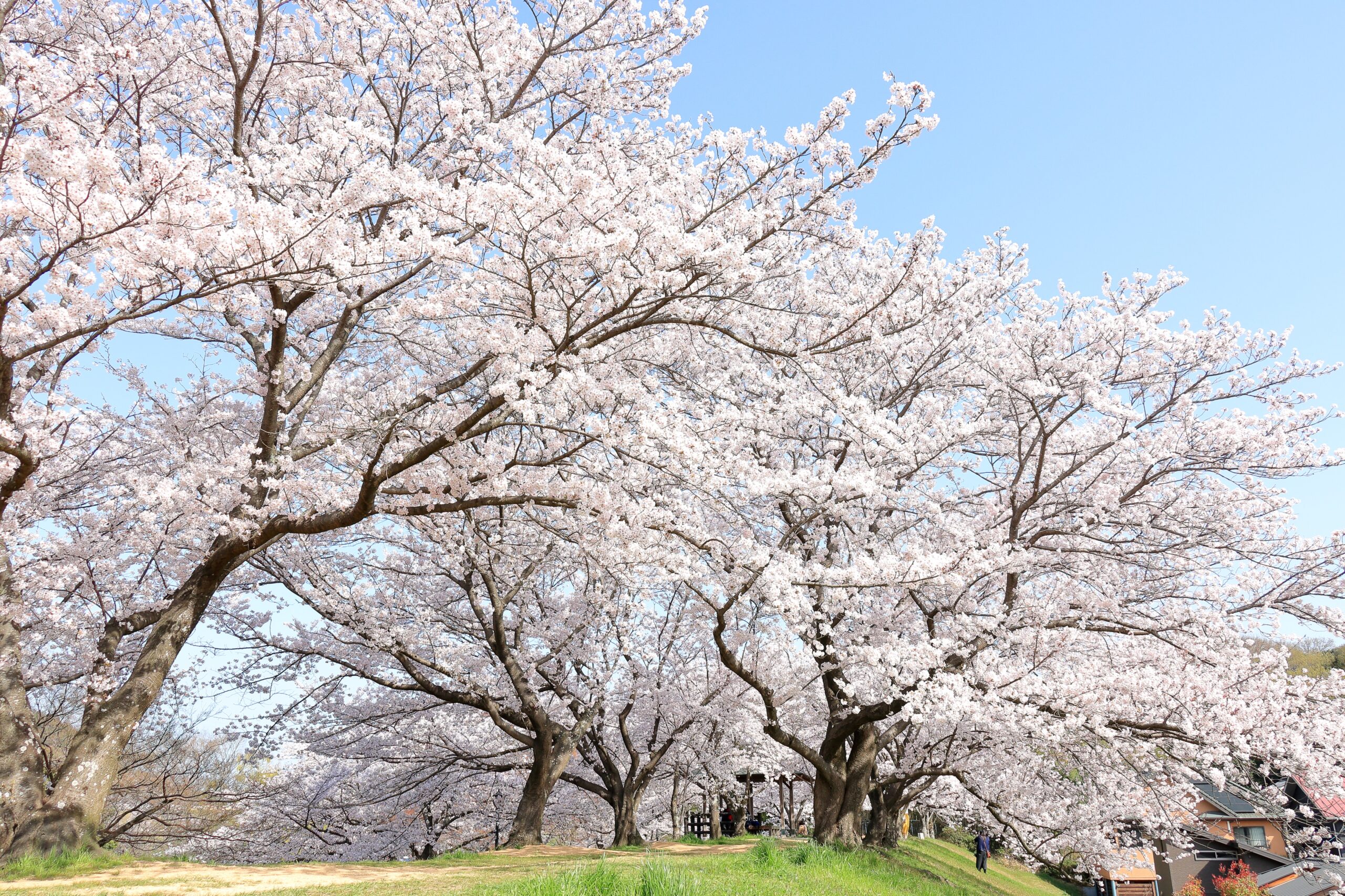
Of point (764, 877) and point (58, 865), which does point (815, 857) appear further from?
point (58, 865)

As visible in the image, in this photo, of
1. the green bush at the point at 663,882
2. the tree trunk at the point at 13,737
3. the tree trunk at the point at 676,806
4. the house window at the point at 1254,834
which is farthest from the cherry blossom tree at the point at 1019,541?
the house window at the point at 1254,834

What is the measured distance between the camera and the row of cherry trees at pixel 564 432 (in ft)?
20.1

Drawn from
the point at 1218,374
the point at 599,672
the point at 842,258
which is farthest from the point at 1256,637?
the point at 599,672

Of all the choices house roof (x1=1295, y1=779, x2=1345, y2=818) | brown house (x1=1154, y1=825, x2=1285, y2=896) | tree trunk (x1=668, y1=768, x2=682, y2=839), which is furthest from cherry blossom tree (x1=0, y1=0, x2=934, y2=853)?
brown house (x1=1154, y1=825, x2=1285, y2=896)

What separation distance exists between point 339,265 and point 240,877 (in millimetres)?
5764

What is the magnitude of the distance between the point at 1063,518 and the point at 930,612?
238 cm

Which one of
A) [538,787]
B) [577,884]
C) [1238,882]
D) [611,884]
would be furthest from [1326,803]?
[1238,882]

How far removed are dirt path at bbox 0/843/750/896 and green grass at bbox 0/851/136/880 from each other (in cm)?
15

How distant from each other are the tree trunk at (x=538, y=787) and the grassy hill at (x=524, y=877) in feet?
3.68

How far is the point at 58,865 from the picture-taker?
6879 millimetres

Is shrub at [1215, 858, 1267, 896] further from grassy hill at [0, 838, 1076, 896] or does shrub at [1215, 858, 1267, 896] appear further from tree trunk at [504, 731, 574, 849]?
tree trunk at [504, 731, 574, 849]

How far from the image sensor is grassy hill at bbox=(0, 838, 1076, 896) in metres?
4.95

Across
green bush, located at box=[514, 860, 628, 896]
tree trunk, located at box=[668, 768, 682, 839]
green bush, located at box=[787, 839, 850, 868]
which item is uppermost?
green bush, located at box=[514, 860, 628, 896]

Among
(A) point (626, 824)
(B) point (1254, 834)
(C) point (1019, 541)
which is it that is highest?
(C) point (1019, 541)
